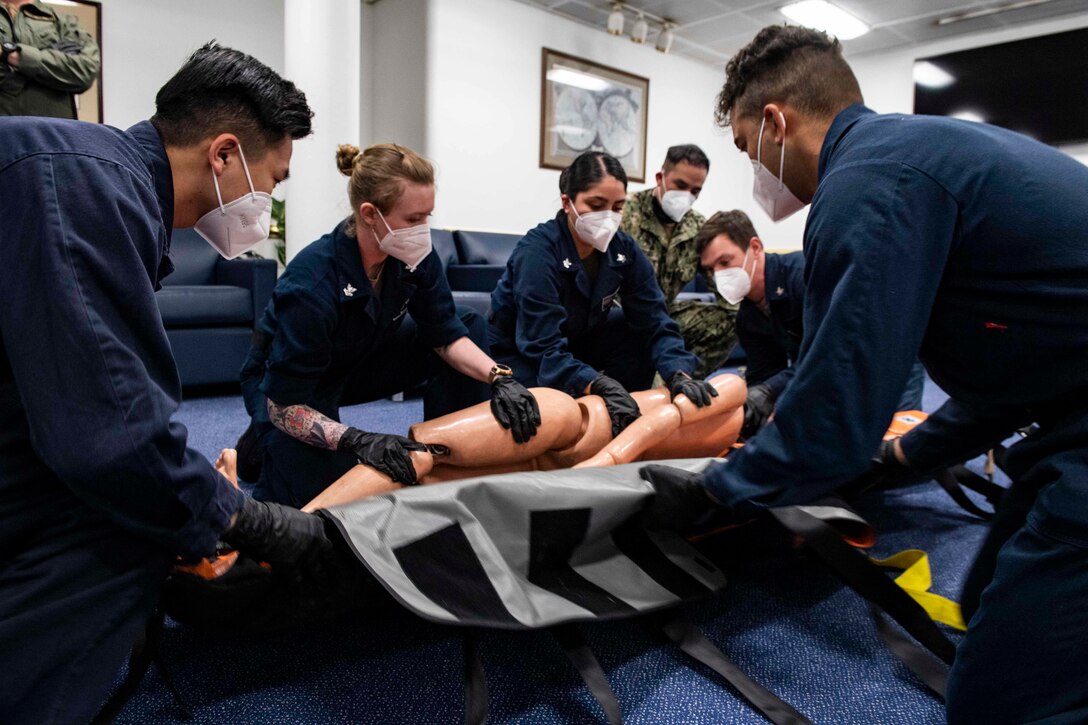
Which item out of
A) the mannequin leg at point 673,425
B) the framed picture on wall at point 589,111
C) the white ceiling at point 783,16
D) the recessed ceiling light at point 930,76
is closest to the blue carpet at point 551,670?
the mannequin leg at point 673,425

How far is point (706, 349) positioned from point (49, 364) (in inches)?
94.0

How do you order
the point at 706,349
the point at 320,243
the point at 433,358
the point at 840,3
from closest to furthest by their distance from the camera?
the point at 320,243, the point at 433,358, the point at 706,349, the point at 840,3

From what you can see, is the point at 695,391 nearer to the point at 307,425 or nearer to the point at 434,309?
the point at 434,309

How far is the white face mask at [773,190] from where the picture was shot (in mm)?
1139

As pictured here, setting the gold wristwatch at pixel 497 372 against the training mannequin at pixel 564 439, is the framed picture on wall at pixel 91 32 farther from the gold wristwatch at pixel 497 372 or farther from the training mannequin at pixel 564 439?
the training mannequin at pixel 564 439

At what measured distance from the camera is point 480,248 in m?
4.67

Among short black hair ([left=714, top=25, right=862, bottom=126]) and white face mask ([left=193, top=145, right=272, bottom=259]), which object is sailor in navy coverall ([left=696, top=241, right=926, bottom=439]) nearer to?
short black hair ([left=714, top=25, right=862, bottom=126])

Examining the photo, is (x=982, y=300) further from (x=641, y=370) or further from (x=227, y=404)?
(x=227, y=404)

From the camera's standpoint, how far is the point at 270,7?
4.73 metres

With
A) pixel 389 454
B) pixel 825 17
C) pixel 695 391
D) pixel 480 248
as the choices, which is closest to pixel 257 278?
pixel 480 248

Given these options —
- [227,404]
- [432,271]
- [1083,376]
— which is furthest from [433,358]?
[227,404]

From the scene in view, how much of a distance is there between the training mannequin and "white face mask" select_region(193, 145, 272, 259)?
1.49 ft

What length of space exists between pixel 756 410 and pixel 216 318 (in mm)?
2492

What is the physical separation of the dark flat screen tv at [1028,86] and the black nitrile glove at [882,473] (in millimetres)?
5187
